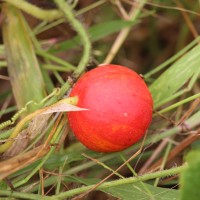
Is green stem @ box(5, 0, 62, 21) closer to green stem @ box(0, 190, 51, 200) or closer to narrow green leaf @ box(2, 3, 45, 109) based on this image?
narrow green leaf @ box(2, 3, 45, 109)

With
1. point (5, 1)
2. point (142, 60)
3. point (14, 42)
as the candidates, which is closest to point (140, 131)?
point (14, 42)

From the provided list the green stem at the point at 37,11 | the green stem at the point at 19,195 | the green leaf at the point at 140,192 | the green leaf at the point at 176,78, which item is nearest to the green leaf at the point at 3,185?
the green stem at the point at 19,195

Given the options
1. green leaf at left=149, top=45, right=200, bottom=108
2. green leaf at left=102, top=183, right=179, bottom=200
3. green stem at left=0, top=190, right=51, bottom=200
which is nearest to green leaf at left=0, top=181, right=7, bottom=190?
green stem at left=0, top=190, right=51, bottom=200

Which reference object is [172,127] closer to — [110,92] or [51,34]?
[110,92]

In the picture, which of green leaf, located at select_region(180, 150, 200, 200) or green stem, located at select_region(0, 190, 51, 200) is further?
green stem, located at select_region(0, 190, 51, 200)

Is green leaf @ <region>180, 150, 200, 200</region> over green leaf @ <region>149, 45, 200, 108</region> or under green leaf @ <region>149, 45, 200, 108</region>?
over

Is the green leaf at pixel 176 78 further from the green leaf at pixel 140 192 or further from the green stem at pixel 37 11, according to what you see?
the green stem at pixel 37 11

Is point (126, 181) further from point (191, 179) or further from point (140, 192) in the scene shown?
point (191, 179)
